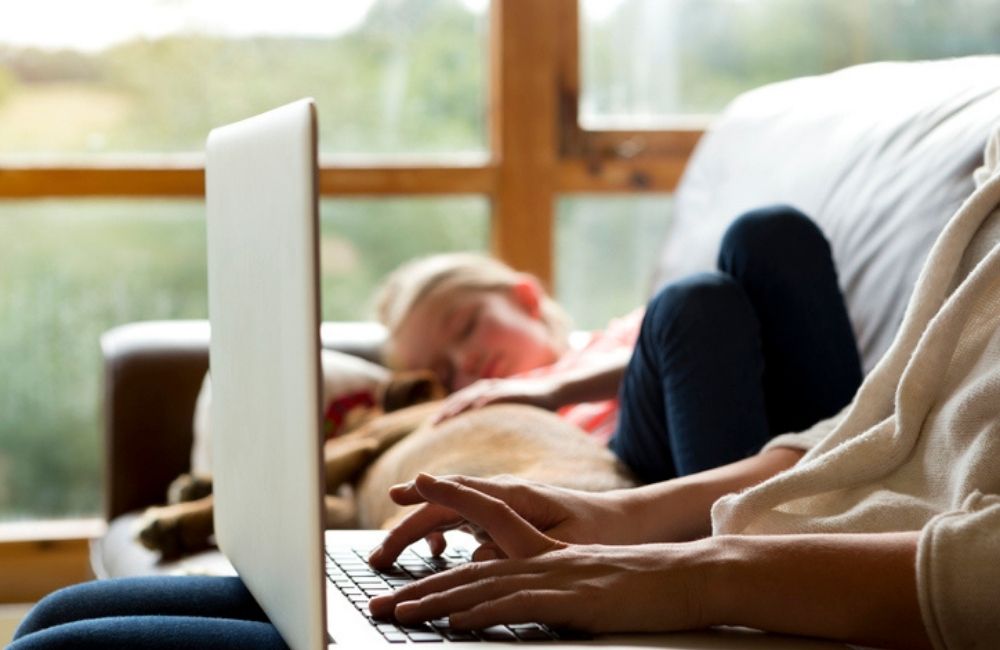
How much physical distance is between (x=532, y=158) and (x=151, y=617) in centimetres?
206

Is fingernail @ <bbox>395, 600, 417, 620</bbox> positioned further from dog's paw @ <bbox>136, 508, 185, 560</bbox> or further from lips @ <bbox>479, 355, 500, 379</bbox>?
lips @ <bbox>479, 355, 500, 379</bbox>

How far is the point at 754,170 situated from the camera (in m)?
2.03

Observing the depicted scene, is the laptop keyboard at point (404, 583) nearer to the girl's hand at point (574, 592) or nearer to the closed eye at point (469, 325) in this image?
the girl's hand at point (574, 592)

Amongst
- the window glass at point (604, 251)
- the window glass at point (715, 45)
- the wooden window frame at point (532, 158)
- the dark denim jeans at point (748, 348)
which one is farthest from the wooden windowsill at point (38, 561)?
the dark denim jeans at point (748, 348)

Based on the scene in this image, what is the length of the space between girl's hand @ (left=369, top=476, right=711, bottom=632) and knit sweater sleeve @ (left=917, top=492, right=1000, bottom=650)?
15 cm

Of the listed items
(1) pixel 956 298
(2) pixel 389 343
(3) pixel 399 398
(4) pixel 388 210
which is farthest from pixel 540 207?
(1) pixel 956 298

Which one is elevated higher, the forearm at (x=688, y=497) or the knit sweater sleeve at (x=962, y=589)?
the knit sweater sleeve at (x=962, y=589)

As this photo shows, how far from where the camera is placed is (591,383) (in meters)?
1.91

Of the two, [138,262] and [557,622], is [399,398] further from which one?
[557,622]

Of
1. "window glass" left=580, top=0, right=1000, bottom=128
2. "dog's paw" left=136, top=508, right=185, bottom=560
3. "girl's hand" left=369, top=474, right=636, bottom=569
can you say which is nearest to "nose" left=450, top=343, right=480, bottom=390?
"dog's paw" left=136, top=508, right=185, bottom=560

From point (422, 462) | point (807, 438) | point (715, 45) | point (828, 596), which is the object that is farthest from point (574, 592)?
point (715, 45)

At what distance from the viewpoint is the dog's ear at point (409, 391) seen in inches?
84.4

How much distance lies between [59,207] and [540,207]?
101cm

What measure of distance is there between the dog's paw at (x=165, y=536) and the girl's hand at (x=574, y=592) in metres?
0.92
